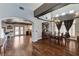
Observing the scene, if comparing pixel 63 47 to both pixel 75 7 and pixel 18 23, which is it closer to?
pixel 75 7

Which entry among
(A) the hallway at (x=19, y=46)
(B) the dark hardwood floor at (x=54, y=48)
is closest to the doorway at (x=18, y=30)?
(A) the hallway at (x=19, y=46)

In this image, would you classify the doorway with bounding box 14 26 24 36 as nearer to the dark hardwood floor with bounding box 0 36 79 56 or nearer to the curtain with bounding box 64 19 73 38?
the dark hardwood floor with bounding box 0 36 79 56

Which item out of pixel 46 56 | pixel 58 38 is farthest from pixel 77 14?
pixel 46 56

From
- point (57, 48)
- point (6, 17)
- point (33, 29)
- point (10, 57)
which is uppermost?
point (6, 17)

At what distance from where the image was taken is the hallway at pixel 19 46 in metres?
2.49

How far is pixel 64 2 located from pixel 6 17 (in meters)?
1.21

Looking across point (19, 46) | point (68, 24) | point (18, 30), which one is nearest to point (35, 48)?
point (19, 46)

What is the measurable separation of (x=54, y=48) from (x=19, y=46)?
731 millimetres

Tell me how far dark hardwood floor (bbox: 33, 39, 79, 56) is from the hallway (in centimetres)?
13

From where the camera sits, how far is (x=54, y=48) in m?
2.47

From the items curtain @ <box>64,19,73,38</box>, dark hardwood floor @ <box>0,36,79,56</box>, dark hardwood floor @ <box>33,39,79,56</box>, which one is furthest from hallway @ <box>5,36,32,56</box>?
curtain @ <box>64,19,73,38</box>

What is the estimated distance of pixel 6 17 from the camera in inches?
95.6

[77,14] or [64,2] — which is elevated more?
[64,2]

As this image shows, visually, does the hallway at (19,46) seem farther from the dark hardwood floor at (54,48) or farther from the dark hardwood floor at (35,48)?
the dark hardwood floor at (54,48)
